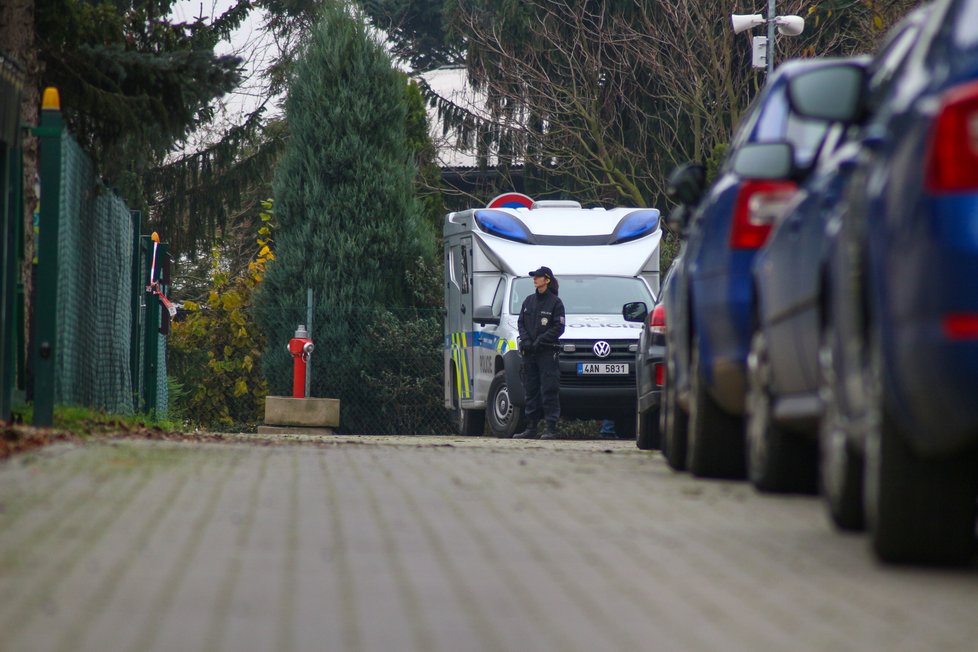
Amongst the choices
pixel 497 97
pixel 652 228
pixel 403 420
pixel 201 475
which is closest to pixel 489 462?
pixel 201 475

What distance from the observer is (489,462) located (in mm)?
10344

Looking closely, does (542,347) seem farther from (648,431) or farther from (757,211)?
(757,211)

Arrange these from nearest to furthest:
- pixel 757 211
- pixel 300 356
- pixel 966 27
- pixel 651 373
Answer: pixel 966 27
pixel 757 211
pixel 651 373
pixel 300 356

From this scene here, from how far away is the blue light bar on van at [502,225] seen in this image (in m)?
23.8

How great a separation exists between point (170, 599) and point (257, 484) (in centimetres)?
331

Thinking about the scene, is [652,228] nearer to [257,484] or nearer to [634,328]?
[634,328]

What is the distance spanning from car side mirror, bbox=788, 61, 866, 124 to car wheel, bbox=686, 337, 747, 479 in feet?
8.94

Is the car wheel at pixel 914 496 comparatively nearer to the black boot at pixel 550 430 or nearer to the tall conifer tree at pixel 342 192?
the black boot at pixel 550 430

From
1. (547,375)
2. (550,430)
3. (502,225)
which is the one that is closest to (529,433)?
(550,430)

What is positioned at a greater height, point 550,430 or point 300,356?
point 300,356

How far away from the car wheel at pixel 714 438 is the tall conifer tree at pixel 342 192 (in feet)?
65.4

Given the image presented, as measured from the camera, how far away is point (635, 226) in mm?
24156

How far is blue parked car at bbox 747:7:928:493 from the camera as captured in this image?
6.68 m

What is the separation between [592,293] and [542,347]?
2.21 m
